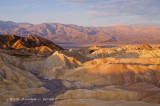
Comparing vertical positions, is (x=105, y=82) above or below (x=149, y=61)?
below

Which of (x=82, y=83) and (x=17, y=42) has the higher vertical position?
(x=17, y=42)

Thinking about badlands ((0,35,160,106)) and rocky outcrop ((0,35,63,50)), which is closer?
badlands ((0,35,160,106))

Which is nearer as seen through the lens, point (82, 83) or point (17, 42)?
point (82, 83)

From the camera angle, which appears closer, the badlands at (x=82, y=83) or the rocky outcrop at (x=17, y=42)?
the badlands at (x=82, y=83)

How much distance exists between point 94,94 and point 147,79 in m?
11.8

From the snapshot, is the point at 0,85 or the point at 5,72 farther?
the point at 5,72

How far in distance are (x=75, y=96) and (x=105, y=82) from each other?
26.5ft

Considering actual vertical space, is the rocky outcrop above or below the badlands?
above

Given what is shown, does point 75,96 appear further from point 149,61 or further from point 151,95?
point 149,61

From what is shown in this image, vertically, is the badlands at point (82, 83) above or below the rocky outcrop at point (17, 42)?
below

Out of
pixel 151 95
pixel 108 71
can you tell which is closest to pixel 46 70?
pixel 108 71

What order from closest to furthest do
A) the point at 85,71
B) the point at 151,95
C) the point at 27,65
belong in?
the point at 151,95, the point at 85,71, the point at 27,65

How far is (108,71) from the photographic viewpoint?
1176 inches

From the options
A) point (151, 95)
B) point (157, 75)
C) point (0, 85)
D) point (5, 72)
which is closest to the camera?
point (151, 95)
